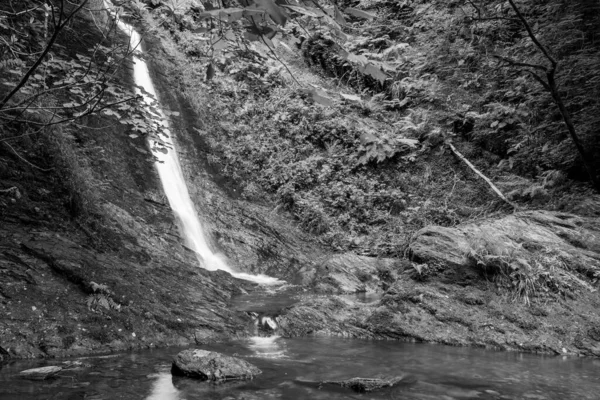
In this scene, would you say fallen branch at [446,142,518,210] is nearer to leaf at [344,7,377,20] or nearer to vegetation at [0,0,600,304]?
vegetation at [0,0,600,304]

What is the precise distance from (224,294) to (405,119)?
8.88m

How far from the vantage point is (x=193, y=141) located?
13.3 m

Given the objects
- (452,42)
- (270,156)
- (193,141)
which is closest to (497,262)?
(270,156)

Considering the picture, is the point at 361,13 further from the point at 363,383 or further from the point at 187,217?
the point at 187,217

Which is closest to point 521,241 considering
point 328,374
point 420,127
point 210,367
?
point 328,374

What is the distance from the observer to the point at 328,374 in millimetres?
4676

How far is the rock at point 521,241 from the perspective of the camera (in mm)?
7410

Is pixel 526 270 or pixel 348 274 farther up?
pixel 526 270

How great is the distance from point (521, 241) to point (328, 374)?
16.0ft

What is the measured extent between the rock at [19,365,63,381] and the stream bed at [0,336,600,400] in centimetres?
6

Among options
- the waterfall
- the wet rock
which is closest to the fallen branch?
the wet rock

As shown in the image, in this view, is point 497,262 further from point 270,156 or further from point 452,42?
point 452,42

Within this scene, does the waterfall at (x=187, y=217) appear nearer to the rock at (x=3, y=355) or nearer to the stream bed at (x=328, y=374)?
the stream bed at (x=328, y=374)

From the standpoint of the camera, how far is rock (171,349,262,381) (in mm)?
4301
